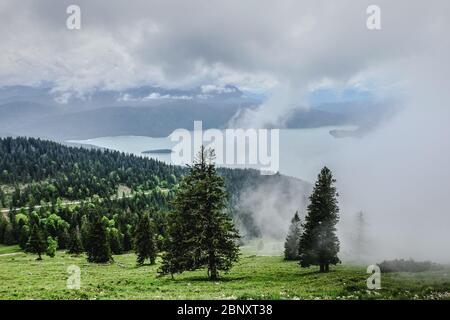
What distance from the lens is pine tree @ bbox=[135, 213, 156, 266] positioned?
67.7 m

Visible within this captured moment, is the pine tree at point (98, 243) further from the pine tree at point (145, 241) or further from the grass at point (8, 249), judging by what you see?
the grass at point (8, 249)

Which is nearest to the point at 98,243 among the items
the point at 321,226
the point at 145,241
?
the point at 145,241

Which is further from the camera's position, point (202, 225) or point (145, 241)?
point (145, 241)

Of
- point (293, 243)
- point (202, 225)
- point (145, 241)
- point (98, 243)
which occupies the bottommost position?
point (98, 243)

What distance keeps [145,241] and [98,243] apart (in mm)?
9029

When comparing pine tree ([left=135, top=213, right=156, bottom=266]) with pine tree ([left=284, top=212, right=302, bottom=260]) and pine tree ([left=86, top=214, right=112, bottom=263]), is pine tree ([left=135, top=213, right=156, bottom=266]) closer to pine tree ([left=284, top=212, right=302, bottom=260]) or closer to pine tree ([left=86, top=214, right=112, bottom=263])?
pine tree ([left=86, top=214, right=112, bottom=263])

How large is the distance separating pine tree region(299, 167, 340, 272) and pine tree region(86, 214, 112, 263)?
141 feet

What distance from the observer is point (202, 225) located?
107 feet

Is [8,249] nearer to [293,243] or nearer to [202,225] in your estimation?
[293,243]

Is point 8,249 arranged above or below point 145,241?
below

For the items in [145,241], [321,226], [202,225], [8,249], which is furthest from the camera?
[8,249]

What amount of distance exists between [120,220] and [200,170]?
12044cm

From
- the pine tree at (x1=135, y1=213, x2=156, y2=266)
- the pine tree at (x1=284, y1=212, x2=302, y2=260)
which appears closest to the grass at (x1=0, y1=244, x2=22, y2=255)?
the pine tree at (x1=135, y1=213, x2=156, y2=266)
